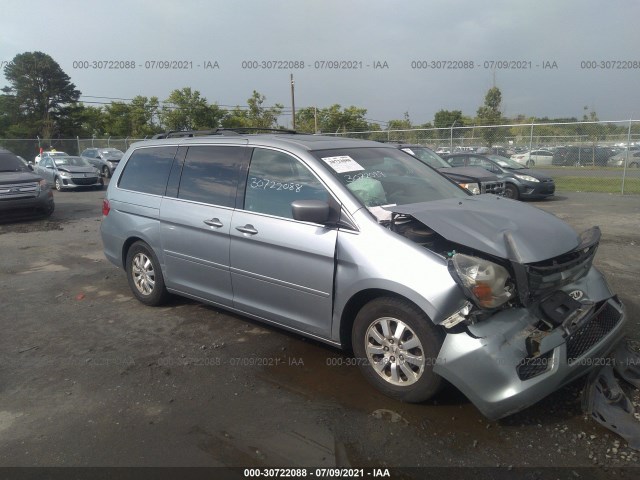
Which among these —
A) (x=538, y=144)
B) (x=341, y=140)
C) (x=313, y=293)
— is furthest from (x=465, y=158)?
(x=313, y=293)

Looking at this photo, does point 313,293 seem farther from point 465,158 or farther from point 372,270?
point 465,158

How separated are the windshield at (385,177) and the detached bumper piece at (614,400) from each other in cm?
177

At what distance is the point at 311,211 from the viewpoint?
3479mm

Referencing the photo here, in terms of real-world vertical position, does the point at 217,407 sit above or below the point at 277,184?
below

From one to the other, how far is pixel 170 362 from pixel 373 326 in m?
1.82

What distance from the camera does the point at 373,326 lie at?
3402 millimetres

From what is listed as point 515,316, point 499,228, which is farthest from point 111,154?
point 515,316

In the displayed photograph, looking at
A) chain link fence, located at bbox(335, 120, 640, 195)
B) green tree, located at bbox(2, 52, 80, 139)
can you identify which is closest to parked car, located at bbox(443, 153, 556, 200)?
chain link fence, located at bbox(335, 120, 640, 195)

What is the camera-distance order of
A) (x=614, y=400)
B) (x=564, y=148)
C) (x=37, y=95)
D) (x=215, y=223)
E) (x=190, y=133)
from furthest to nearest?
1. (x=37, y=95)
2. (x=564, y=148)
3. (x=190, y=133)
4. (x=215, y=223)
5. (x=614, y=400)

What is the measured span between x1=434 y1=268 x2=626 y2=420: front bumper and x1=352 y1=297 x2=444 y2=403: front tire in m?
0.15

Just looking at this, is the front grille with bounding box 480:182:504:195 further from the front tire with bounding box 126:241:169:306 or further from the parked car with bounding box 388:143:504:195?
the front tire with bounding box 126:241:169:306

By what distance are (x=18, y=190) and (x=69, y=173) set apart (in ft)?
26.3

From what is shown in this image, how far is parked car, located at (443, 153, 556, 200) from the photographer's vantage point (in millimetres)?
14609

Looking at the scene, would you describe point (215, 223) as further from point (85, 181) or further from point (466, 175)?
point (85, 181)
